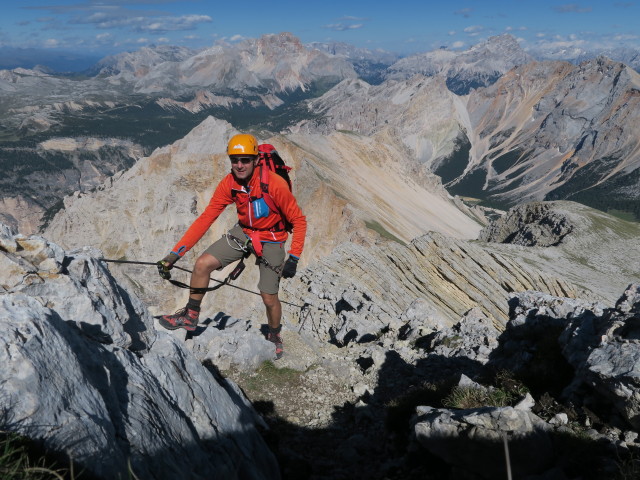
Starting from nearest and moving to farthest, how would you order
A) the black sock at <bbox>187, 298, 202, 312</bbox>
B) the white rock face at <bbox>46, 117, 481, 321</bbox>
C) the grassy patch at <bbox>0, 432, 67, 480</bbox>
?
1. the grassy patch at <bbox>0, 432, 67, 480</bbox>
2. the black sock at <bbox>187, 298, 202, 312</bbox>
3. the white rock face at <bbox>46, 117, 481, 321</bbox>

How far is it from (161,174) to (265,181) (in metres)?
66.3

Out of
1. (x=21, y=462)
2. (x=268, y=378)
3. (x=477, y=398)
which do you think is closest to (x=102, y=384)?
(x=21, y=462)

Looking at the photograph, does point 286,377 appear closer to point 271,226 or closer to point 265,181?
point 271,226

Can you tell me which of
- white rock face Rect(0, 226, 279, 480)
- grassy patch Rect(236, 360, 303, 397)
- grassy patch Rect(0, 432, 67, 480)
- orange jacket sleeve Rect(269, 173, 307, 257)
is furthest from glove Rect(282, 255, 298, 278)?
grassy patch Rect(0, 432, 67, 480)

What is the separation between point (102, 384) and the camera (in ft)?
17.8

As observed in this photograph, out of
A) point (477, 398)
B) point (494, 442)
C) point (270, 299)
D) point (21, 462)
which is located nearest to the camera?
point (21, 462)

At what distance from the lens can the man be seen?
9609 mm

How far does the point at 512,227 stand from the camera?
59250 millimetres

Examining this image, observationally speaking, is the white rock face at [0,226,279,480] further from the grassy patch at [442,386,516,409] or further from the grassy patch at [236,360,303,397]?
the grassy patch at [442,386,516,409]

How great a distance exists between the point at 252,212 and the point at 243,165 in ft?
A: 4.06

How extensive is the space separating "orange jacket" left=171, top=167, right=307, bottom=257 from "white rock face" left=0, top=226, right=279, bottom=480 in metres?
2.03

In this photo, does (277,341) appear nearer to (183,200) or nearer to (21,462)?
(21,462)

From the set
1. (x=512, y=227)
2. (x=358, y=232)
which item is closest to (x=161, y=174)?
(x=358, y=232)

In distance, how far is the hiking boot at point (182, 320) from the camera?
11.3 meters
